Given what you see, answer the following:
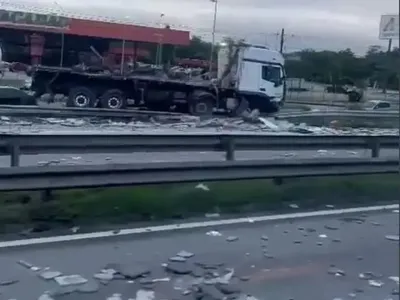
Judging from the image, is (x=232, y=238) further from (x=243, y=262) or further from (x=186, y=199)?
(x=186, y=199)

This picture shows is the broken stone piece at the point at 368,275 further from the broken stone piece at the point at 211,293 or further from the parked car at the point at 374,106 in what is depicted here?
the parked car at the point at 374,106

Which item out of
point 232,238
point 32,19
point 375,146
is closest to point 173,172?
point 232,238

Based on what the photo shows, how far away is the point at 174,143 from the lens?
1020 centimetres

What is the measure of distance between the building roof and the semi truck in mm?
2477

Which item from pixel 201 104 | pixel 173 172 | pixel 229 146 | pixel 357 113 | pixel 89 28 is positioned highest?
pixel 89 28

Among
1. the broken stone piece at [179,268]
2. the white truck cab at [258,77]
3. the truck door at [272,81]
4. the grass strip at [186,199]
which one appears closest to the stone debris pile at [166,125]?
the white truck cab at [258,77]

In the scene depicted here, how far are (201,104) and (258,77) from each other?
2.39 meters

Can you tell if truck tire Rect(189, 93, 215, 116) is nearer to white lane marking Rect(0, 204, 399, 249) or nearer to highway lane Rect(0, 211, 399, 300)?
white lane marking Rect(0, 204, 399, 249)

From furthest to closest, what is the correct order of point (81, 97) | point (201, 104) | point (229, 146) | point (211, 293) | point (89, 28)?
point (201, 104)
point (81, 97)
point (89, 28)
point (229, 146)
point (211, 293)

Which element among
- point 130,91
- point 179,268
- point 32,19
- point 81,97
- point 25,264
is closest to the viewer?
point 25,264

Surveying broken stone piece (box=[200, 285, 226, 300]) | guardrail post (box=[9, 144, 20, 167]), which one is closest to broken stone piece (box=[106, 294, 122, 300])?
broken stone piece (box=[200, 285, 226, 300])

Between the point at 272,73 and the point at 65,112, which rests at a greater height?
the point at 272,73

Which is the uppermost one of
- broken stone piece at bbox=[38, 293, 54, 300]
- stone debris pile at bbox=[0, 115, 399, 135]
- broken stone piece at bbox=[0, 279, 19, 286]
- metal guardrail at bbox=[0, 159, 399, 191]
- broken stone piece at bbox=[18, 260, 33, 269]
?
metal guardrail at bbox=[0, 159, 399, 191]

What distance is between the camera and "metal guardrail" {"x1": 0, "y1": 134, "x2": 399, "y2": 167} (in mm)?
8750
